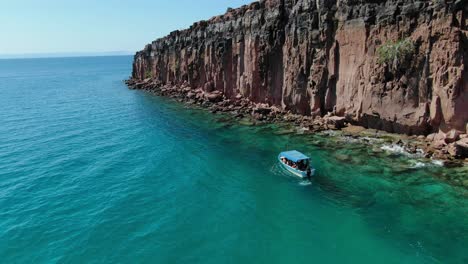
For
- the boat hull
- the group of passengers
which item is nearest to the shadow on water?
the boat hull

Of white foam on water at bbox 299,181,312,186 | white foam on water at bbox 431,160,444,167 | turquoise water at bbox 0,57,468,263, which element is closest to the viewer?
turquoise water at bbox 0,57,468,263

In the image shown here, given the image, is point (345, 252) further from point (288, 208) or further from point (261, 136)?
point (261, 136)

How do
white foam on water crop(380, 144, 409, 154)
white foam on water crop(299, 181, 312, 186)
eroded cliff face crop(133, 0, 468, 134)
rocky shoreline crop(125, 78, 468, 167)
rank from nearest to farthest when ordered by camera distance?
white foam on water crop(299, 181, 312, 186)
rocky shoreline crop(125, 78, 468, 167)
white foam on water crop(380, 144, 409, 154)
eroded cliff face crop(133, 0, 468, 134)

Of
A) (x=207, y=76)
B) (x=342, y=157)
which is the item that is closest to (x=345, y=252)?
(x=342, y=157)

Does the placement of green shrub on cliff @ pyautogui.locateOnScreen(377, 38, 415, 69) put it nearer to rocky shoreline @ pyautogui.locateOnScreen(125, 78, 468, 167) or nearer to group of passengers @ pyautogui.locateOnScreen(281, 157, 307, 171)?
rocky shoreline @ pyautogui.locateOnScreen(125, 78, 468, 167)

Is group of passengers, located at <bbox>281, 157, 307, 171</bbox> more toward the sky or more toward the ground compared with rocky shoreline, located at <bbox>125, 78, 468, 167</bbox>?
more toward the ground

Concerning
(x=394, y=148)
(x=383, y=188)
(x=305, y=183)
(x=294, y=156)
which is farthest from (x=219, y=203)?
(x=394, y=148)

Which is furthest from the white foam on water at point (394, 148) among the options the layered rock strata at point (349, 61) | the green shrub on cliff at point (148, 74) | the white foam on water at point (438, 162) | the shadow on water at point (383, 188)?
the green shrub on cliff at point (148, 74)

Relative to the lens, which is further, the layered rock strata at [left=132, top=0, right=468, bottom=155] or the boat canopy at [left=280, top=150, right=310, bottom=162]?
the layered rock strata at [left=132, top=0, right=468, bottom=155]
